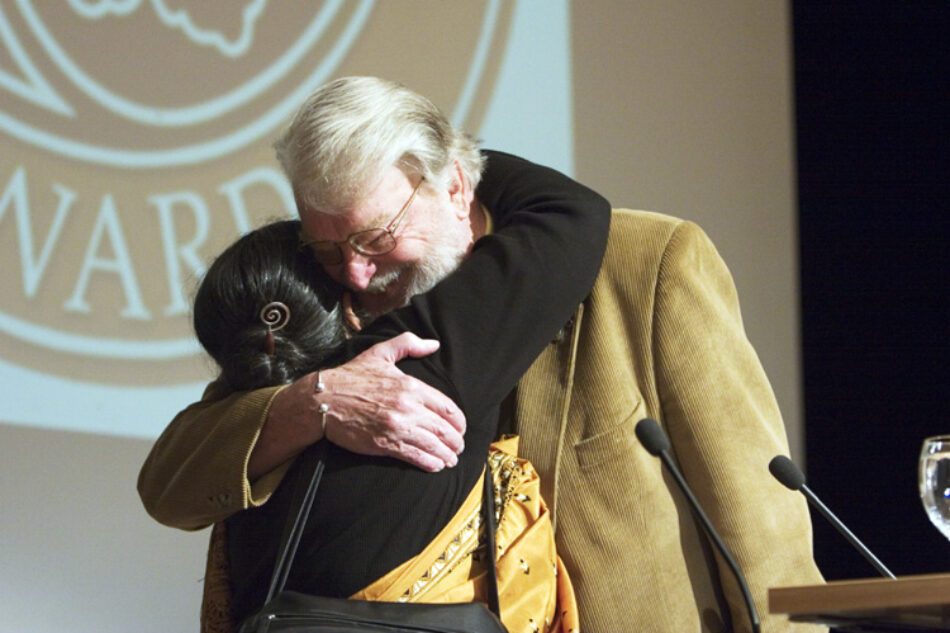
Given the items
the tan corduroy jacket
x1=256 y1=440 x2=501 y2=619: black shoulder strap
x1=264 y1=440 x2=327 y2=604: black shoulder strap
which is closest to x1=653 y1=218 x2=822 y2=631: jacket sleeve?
the tan corduroy jacket

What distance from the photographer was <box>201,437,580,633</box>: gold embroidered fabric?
1621 millimetres

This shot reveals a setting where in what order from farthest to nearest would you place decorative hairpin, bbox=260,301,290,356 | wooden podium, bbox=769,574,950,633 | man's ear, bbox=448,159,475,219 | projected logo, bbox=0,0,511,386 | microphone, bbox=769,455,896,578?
1. projected logo, bbox=0,0,511,386
2. man's ear, bbox=448,159,475,219
3. decorative hairpin, bbox=260,301,290,356
4. microphone, bbox=769,455,896,578
5. wooden podium, bbox=769,574,950,633

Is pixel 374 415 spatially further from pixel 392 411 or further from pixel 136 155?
pixel 136 155

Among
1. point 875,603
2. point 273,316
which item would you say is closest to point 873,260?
point 273,316

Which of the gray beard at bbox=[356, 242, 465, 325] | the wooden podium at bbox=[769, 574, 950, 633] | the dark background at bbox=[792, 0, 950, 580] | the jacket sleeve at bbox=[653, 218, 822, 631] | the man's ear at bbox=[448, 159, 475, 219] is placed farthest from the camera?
the dark background at bbox=[792, 0, 950, 580]

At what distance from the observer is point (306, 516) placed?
1.57 meters

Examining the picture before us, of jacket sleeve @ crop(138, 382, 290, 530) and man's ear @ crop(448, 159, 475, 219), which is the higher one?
man's ear @ crop(448, 159, 475, 219)

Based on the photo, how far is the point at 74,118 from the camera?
2730 mm

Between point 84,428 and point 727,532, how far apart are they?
147 centimetres

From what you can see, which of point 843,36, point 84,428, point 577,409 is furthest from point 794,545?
point 843,36

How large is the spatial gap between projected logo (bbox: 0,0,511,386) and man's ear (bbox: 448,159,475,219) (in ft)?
2.81

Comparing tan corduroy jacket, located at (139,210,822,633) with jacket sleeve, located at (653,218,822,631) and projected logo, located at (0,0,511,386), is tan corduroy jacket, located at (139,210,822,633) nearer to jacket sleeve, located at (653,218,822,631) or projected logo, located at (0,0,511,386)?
jacket sleeve, located at (653,218,822,631)

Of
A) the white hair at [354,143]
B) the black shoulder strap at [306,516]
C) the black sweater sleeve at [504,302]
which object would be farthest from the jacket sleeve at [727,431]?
the white hair at [354,143]

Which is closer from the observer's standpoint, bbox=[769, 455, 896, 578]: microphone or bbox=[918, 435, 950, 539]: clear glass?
bbox=[918, 435, 950, 539]: clear glass
